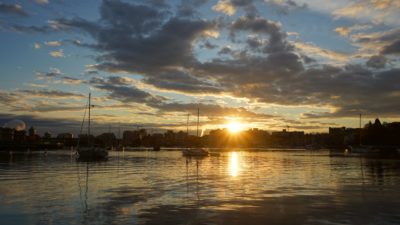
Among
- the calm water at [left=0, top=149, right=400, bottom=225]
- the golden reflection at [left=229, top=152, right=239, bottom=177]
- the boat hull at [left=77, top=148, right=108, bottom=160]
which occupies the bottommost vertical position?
the calm water at [left=0, top=149, right=400, bottom=225]

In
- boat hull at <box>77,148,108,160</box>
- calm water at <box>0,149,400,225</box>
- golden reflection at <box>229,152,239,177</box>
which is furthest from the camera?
boat hull at <box>77,148,108,160</box>

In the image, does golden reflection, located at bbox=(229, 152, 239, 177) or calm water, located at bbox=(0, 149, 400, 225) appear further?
golden reflection, located at bbox=(229, 152, 239, 177)

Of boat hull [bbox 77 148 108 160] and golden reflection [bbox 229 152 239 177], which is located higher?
boat hull [bbox 77 148 108 160]

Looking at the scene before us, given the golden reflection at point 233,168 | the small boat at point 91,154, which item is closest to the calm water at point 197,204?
the golden reflection at point 233,168

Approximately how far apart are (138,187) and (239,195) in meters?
9.22

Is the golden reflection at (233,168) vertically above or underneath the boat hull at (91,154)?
underneath

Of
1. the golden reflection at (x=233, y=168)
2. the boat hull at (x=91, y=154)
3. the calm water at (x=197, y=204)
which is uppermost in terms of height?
the boat hull at (x=91, y=154)

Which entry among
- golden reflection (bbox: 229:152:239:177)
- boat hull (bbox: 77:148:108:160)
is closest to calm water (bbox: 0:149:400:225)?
golden reflection (bbox: 229:152:239:177)

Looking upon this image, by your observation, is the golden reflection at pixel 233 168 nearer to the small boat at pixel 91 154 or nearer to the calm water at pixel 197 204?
the calm water at pixel 197 204

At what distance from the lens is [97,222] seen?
61.2ft

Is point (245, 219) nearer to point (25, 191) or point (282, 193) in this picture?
point (282, 193)

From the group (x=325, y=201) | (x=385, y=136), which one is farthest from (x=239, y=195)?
(x=385, y=136)

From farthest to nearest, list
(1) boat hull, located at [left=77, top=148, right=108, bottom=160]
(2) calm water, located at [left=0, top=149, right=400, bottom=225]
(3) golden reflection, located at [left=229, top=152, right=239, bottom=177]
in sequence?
(1) boat hull, located at [left=77, top=148, right=108, bottom=160] < (3) golden reflection, located at [left=229, top=152, right=239, bottom=177] < (2) calm water, located at [left=0, top=149, right=400, bottom=225]

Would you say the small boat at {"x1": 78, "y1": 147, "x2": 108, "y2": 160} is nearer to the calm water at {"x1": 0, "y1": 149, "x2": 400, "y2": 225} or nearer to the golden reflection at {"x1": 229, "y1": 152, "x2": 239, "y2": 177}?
the golden reflection at {"x1": 229, "y1": 152, "x2": 239, "y2": 177}
